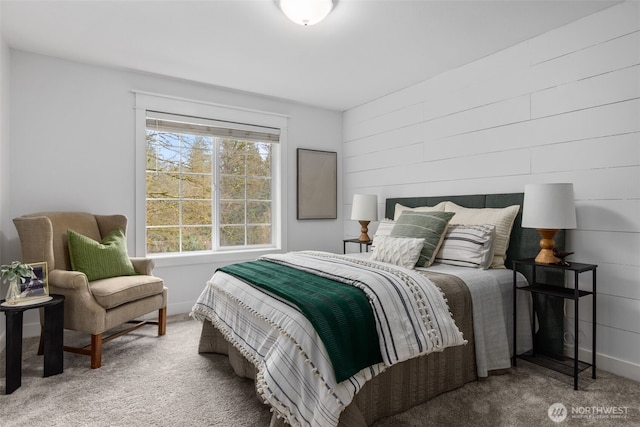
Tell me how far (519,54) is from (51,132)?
4.04 metres

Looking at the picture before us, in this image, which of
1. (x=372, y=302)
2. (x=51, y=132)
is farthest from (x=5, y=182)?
(x=372, y=302)

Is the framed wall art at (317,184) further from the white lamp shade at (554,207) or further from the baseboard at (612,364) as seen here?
the baseboard at (612,364)

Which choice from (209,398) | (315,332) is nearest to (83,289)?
(209,398)

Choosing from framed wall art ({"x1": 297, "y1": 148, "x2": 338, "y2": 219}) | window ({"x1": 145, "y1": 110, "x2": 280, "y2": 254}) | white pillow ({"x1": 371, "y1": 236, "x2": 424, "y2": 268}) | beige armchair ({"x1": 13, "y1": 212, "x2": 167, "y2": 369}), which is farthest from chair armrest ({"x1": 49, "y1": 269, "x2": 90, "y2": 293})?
framed wall art ({"x1": 297, "y1": 148, "x2": 338, "y2": 219})

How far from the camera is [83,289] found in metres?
2.49

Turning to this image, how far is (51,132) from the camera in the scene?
10.6 ft

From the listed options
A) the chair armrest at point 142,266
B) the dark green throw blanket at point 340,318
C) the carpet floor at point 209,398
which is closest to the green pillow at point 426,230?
the carpet floor at point 209,398

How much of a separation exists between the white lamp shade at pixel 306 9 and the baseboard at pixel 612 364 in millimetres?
2868

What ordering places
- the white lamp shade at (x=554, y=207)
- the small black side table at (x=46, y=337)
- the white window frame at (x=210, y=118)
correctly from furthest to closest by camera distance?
the white window frame at (x=210, y=118) < the white lamp shade at (x=554, y=207) < the small black side table at (x=46, y=337)

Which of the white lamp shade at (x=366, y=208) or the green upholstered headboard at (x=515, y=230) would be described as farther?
the white lamp shade at (x=366, y=208)

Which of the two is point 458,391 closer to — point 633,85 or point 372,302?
point 372,302

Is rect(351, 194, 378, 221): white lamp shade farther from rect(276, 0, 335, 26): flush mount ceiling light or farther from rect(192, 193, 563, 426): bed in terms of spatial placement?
rect(276, 0, 335, 26): flush mount ceiling light

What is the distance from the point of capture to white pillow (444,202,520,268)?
2.75 meters

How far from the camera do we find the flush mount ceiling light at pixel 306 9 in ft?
7.43
